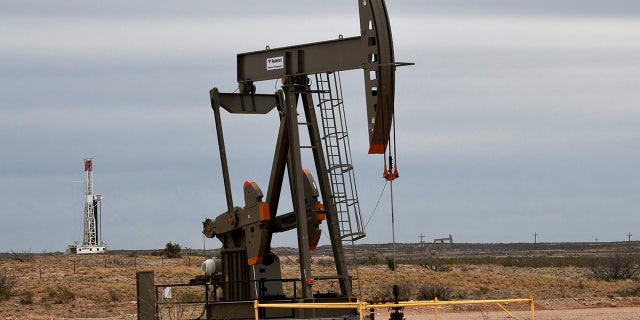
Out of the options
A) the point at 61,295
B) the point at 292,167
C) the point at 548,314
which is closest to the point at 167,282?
the point at 61,295

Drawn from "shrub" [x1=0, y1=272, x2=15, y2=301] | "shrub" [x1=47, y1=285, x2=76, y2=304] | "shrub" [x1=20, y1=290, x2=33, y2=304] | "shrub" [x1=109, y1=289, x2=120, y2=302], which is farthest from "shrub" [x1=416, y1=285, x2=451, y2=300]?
"shrub" [x1=0, y1=272, x2=15, y2=301]

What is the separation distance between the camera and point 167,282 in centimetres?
4450

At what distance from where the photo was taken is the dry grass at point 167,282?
36.3 meters

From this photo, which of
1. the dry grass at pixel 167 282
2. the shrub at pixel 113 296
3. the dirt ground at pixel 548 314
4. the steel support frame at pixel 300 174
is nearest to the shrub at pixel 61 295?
the dry grass at pixel 167 282

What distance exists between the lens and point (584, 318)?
3158 centimetres

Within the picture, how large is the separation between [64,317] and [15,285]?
950 cm

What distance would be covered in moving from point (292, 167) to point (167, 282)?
86.2 ft

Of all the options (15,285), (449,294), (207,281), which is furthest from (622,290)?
(207,281)

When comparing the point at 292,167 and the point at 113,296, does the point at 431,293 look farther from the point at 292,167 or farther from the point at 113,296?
the point at 292,167

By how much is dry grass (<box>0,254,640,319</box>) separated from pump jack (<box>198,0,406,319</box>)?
13.4m

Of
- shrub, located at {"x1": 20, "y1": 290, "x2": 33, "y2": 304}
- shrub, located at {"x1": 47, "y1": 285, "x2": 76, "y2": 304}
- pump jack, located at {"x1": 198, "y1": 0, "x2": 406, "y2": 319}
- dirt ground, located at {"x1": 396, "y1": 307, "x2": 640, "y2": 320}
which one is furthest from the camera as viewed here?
shrub, located at {"x1": 47, "y1": 285, "x2": 76, "y2": 304}

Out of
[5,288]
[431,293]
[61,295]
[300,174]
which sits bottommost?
[431,293]

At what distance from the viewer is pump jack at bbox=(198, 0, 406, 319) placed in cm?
1805

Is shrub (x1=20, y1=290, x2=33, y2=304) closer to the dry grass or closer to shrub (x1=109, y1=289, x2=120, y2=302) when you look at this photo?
the dry grass
